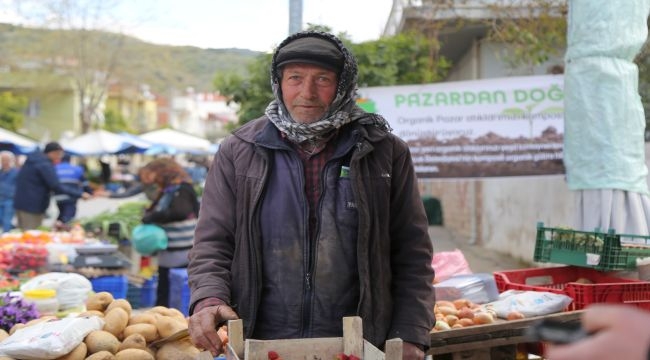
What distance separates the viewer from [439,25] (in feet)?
37.1

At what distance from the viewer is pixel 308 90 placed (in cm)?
295

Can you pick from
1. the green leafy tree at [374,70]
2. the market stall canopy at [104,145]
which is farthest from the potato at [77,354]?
the market stall canopy at [104,145]

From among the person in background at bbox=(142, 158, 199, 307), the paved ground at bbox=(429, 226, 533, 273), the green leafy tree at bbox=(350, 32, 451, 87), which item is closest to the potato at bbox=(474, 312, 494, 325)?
the person in background at bbox=(142, 158, 199, 307)

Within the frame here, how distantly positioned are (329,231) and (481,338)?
2.14 meters

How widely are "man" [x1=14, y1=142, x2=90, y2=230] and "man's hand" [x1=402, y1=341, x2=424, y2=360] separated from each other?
433 inches

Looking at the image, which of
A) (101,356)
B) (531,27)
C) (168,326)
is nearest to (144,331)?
(168,326)

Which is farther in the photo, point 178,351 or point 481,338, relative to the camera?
point 481,338

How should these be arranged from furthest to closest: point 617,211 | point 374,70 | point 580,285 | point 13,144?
1. point 13,144
2. point 374,70
3. point 617,211
4. point 580,285

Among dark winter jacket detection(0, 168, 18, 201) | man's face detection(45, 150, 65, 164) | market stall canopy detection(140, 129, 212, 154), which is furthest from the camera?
market stall canopy detection(140, 129, 212, 154)

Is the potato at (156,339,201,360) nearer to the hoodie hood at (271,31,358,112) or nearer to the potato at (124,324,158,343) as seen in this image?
the potato at (124,324,158,343)

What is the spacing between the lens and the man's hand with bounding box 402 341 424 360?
296 centimetres

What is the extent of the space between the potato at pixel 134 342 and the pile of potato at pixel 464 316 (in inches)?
65.6

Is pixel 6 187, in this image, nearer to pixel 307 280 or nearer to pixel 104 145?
pixel 104 145

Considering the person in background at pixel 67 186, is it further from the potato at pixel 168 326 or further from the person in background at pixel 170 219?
the potato at pixel 168 326
